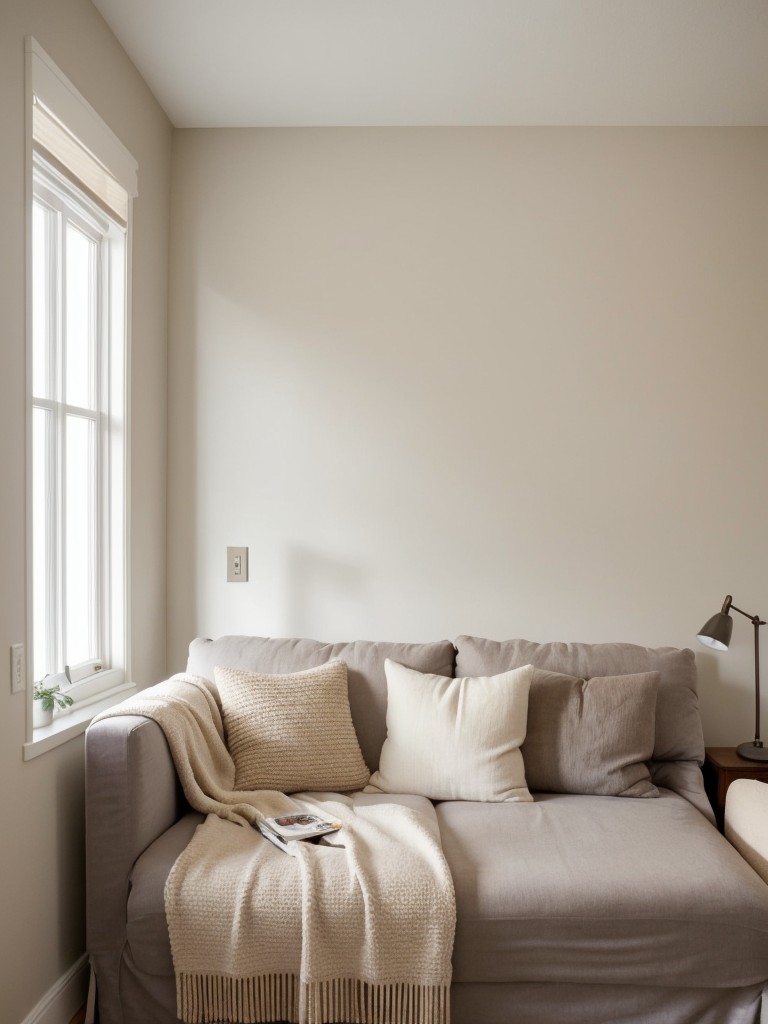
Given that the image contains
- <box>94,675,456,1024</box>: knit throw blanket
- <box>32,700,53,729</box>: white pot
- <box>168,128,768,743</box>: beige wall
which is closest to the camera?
<box>94,675,456,1024</box>: knit throw blanket

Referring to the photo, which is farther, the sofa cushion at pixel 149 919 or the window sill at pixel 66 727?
the window sill at pixel 66 727

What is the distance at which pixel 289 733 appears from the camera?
2660 mm

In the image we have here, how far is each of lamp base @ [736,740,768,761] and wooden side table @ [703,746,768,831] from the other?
0.02 meters

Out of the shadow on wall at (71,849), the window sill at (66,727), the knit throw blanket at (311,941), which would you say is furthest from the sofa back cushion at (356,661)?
the knit throw blanket at (311,941)

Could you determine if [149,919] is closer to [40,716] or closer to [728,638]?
[40,716]

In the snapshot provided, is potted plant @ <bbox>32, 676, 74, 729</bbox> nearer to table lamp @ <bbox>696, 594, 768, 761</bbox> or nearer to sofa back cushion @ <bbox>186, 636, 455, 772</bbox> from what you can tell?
sofa back cushion @ <bbox>186, 636, 455, 772</bbox>

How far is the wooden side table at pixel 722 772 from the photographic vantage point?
9.46ft

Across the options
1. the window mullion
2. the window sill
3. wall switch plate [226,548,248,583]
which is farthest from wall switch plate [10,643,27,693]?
wall switch plate [226,548,248,583]

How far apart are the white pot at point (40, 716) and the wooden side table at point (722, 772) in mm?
2140

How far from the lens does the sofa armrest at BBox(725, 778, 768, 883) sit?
7.72 ft

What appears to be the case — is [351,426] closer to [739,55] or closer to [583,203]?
[583,203]

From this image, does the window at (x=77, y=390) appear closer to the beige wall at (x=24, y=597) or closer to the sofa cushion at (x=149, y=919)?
the beige wall at (x=24, y=597)

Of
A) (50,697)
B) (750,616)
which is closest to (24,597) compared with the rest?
(50,697)

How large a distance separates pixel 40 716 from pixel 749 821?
201cm
